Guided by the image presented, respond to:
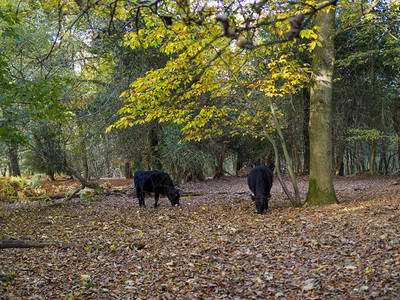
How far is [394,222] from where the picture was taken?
6.37m

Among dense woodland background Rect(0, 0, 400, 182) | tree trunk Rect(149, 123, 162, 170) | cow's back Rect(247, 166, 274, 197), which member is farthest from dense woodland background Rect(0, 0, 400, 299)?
tree trunk Rect(149, 123, 162, 170)

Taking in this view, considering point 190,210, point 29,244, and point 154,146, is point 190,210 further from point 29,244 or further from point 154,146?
point 154,146

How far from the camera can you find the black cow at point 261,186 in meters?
9.45

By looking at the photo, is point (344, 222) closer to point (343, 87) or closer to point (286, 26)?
point (286, 26)

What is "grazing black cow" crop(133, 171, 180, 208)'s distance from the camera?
11.4 m

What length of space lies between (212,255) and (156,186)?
5443 millimetres

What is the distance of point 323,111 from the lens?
926 cm

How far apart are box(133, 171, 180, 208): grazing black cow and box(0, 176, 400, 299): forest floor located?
1365 mm

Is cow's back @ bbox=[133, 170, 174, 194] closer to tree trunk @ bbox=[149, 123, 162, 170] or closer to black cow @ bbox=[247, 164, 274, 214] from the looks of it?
black cow @ bbox=[247, 164, 274, 214]

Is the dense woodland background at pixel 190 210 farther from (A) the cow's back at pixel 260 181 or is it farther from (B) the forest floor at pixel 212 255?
(A) the cow's back at pixel 260 181

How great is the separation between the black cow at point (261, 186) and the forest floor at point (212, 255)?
0.33 meters

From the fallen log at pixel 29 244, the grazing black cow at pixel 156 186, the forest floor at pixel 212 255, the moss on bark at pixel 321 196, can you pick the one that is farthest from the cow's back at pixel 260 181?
the fallen log at pixel 29 244

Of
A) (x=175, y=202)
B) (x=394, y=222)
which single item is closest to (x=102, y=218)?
(x=175, y=202)

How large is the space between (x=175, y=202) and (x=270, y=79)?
5169 millimetres
